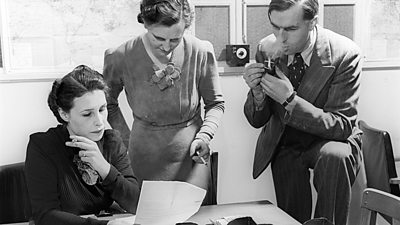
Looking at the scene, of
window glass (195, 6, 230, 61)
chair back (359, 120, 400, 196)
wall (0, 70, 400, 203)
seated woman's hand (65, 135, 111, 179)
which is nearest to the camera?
seated woman's hand (65, 135, 111, 179)

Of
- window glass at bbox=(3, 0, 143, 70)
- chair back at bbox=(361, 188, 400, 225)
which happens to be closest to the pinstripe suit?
chair back at bbox=(361, 188, 400, 225)

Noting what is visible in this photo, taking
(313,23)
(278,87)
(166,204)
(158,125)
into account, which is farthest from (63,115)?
(313,23)

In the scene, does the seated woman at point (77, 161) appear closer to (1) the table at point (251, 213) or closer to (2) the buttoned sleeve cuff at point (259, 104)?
(1) the table at point (251, 213)

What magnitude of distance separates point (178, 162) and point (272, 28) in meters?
0.71

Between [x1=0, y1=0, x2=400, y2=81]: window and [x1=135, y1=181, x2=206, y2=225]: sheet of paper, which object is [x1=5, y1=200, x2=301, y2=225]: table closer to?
[x1=135, y1=181, x2=206, y2=225]: sheet of paper

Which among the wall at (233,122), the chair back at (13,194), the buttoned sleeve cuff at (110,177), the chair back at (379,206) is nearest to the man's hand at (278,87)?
the wall at (233,122)

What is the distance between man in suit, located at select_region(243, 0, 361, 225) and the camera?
213 centimetres

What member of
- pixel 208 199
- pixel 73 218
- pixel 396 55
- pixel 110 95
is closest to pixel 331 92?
pixel 396 55

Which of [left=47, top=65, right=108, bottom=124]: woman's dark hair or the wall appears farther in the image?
the wall

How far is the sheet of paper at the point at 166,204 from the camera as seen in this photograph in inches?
64.2

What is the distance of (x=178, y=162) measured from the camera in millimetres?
2145

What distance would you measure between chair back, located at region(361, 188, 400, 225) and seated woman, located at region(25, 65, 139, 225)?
79cm

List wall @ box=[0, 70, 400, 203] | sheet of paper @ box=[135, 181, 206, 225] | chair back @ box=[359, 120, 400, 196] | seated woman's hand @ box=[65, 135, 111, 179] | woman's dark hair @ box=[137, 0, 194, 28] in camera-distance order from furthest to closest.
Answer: chair back @ box=[359, 120, 400, 196] < wall @ box=[0, 70, 400, 203] < woman's dark hair @ box=[137, 0, 194, 28] < seated woman's hand @ box=[65, 135, 111, 179] < sheet of paper @ box=[135, 181, 206, 225]

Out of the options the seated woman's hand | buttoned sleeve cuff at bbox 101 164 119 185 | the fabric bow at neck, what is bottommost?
buttoned sleeve cuff at bbox 101 164 119 185
